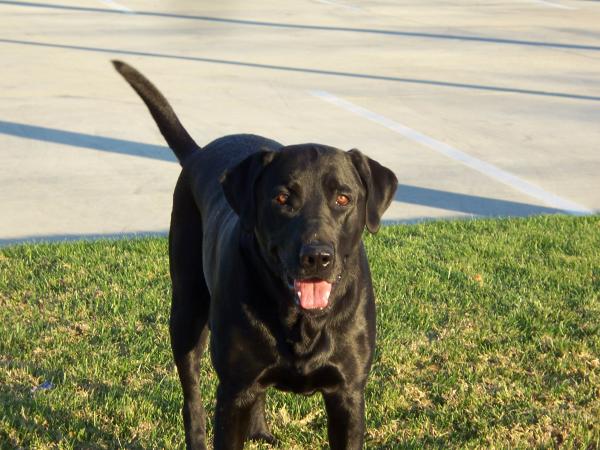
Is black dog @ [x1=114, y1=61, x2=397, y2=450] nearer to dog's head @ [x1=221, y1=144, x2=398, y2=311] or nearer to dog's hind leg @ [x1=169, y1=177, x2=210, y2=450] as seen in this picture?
dog's head @ [x1=221, y1=144, x2=398, y2=311]

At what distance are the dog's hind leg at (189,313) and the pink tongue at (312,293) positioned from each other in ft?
3.47

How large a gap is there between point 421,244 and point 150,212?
213cm

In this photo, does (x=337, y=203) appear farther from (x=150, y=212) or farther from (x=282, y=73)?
(x=282, y=73)

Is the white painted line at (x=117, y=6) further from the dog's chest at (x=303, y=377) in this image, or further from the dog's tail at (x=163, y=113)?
the dog's chest at (x=303, y=377)

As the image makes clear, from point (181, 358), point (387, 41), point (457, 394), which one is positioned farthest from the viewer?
point (387, 41)

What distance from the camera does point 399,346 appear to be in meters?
5.69

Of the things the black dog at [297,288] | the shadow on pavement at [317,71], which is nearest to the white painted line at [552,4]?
the shadow on pavement at [317,71]

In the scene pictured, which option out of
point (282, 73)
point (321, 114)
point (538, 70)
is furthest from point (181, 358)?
point (538, 70)

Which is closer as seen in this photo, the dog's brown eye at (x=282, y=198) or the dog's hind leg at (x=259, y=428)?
the dog's brown eye at (x=282, y=198)

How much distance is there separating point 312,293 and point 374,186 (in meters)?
0.54

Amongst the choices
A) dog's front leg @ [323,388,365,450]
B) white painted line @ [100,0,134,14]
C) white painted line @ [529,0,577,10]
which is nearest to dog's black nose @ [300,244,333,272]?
dog's front leg @ [323,388,365,450]

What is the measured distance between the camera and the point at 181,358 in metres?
4.78

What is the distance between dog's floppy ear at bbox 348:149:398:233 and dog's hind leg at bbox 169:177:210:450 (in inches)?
40.8

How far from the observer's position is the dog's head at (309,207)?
3811 millimetres
